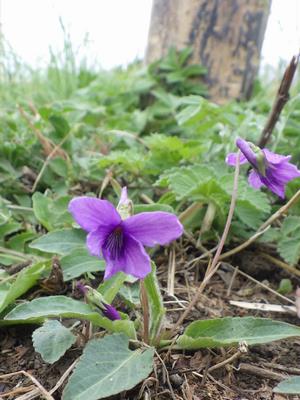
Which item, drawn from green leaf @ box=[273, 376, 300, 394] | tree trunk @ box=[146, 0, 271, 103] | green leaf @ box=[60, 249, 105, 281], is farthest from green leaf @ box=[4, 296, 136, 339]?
tree trunk @ box=[146, 0, 271, 103]

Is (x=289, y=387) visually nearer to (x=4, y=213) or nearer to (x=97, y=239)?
(x=97, y=239)

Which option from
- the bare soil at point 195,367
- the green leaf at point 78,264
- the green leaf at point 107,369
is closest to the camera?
the green leaf at point 107,369

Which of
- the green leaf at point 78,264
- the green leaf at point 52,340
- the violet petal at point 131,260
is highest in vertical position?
the violet petal at point 131,260

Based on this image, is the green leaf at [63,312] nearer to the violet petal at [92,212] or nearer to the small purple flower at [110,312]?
the small purple flower at [110,312]

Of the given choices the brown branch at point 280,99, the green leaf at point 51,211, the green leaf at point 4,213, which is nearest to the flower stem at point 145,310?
the green leaf at point 51,211

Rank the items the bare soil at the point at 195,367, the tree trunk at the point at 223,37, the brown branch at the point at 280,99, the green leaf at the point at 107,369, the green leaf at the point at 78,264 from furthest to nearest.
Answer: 1. the tree trunk at the point at 223,37
2. the brown branch at the point at 280,99
3. the green leaf at the point at 78,264
4. the bare soil at the point at 195,367
5. the green leaf at the point at 107,369

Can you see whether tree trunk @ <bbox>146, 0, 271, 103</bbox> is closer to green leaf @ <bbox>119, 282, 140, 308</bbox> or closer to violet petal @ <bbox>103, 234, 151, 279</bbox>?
green leaf @ <bbox>119, 282, 140, 308</bbox>
